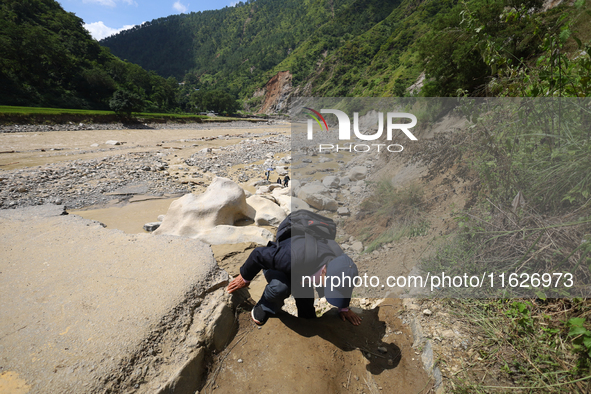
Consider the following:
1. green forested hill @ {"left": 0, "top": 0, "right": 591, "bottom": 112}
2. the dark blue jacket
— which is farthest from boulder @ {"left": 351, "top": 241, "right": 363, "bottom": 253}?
green forested hill @ {"left": 0, "top": 0, "right": 591, "bottom": 112}

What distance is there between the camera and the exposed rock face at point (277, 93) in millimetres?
77625

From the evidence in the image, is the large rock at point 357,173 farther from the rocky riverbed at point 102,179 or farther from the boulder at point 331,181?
the rocky riverbed at point 102,179

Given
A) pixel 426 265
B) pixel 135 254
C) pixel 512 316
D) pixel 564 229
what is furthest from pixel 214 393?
pixel 564 229

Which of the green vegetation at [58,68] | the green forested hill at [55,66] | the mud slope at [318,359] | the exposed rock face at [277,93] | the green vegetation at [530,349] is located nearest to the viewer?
the green vegetation at [530,349]

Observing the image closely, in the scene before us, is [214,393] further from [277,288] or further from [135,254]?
[135,254]

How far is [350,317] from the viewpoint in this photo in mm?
2408

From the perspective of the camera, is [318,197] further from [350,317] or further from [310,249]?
[350,317]

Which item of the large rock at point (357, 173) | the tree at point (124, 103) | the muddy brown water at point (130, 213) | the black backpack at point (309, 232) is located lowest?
the muddy brown water at point (130, 213)

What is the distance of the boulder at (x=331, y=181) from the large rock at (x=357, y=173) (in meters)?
0.14

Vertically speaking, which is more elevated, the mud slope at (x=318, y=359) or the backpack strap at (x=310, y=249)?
the backpack strap at (x=310, y=249)

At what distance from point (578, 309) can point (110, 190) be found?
966 cm

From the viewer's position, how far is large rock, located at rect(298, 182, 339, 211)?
2695 millimetres

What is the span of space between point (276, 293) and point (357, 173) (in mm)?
1366

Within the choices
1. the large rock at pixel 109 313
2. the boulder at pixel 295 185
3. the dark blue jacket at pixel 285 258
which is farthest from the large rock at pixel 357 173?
the large rock at pixel 109 313
